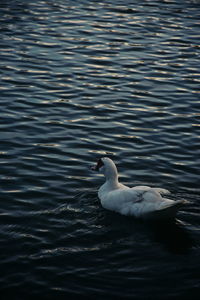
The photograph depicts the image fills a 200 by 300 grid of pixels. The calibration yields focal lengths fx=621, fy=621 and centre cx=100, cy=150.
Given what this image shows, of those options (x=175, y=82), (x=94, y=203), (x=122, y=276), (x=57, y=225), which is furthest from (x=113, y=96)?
(x=122, y=276)

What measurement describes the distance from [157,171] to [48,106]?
4384mm

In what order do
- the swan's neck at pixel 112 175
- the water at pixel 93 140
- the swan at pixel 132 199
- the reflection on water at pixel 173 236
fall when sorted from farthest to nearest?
the swan's neck at pixel 112 175
the swan at pixel 132 199
the reflection on water at pixel 173 236
the water at pixel 93 140

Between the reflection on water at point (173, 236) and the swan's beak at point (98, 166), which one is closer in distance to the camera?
the reflection on water at point (173, 236)

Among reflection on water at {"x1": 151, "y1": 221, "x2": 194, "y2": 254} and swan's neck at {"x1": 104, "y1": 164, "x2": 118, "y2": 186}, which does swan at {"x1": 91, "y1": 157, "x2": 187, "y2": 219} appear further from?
reflection on water at {"x1": 151, "y1": 221, "x2": 194, "y2": 254}

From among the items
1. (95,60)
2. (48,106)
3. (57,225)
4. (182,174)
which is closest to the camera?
(57,225)

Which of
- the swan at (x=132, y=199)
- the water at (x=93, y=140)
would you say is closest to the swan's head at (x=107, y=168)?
the swan at (x=132, y=199)

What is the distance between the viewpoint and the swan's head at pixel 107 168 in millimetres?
12250

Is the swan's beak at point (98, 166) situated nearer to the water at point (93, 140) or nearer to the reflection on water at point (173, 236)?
the water at point (93, 140)

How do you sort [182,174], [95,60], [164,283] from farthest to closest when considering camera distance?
[95,60], [182,174], [164,283]

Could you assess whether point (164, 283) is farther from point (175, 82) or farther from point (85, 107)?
point (175, 82)

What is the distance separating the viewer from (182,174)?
13.0 meters

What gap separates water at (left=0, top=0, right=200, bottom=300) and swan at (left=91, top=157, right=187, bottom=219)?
9.0 inches

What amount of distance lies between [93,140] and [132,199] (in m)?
3.42

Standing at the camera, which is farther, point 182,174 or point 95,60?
point 95,60
